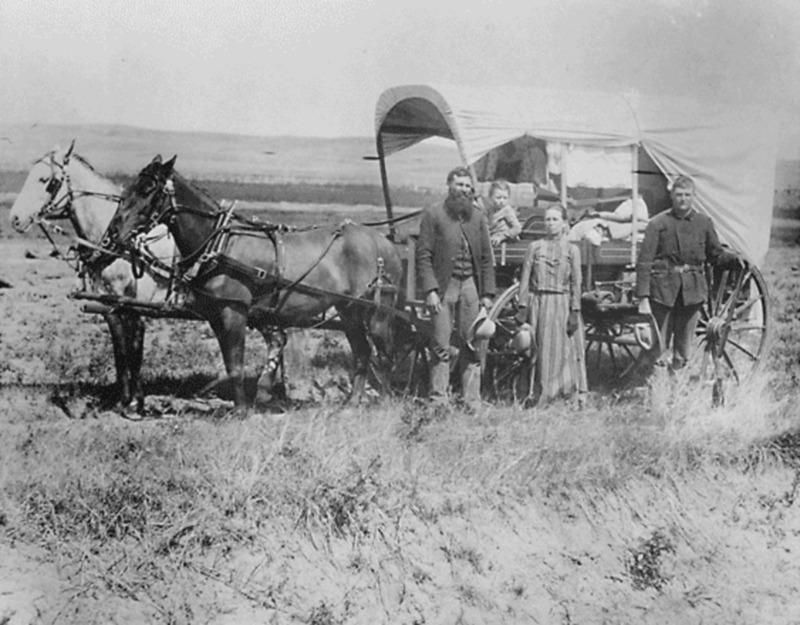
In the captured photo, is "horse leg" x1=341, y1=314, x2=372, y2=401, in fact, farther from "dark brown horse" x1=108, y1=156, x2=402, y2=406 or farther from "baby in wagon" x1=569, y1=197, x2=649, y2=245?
"baby in wagon" x1=569, y1=197, x2=649, y2=245

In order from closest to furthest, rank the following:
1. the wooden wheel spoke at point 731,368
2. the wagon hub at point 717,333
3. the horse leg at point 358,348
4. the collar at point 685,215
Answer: the collar at point 685,215 < the wagon hub at point 717,333 < the wooden wheel spoke at point 731,368 < the horse leg at point 358,348

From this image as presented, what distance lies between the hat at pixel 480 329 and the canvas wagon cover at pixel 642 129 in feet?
4.67

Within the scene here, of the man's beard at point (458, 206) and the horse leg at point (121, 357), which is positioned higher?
the man's beard at point (458, 206)

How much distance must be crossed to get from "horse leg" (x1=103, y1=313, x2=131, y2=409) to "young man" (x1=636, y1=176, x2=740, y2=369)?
15.4 feet

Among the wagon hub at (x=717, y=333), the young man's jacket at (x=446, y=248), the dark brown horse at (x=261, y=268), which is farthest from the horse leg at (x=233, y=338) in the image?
the wagon hub at (x=717, y=333)

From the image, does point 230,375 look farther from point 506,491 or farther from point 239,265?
point 506,491

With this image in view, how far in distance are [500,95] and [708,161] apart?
2.32 m

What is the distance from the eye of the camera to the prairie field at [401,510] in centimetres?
518

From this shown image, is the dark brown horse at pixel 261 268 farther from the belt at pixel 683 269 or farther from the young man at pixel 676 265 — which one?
the belt at pixel 683 269

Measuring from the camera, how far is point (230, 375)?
7426 millimetres

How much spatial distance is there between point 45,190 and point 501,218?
4.22 metres

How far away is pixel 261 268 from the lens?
7.57m

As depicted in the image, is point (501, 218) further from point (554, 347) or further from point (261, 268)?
point (261, 268)

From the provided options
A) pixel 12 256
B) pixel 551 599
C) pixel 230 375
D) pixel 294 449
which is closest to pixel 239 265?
pixel 230 375
